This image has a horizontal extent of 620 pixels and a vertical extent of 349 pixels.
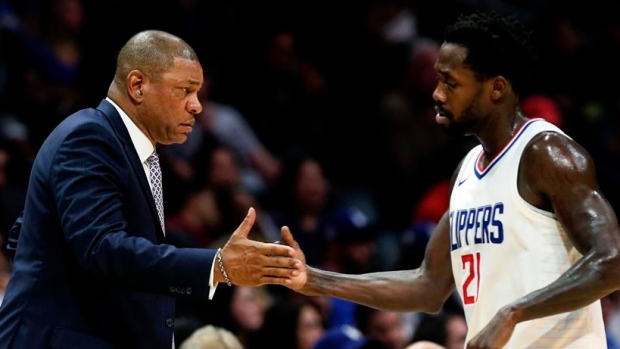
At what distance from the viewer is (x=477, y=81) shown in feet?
18.2

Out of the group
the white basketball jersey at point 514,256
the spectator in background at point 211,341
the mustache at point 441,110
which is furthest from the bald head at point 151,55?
the spectator in background at point 211,341

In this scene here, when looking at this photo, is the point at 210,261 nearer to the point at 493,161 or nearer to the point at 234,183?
the point at 493,161

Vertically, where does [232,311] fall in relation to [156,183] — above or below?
below

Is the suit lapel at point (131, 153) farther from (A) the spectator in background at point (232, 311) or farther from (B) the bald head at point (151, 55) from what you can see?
(A) the spectator in background at point (232, 311)

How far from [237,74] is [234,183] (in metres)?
1.71

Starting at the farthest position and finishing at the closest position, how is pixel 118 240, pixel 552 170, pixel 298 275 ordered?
pixel 552 170 < pixel 298 275 < pixel 118 240

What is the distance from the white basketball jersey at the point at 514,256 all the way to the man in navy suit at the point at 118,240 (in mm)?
1091

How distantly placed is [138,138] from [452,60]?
1.58 meters

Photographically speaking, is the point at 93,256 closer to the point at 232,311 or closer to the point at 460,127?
the point at 460,127

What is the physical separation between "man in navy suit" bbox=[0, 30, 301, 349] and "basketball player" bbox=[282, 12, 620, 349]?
579 mm

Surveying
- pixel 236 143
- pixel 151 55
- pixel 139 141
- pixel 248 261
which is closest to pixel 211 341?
pixel 139 141

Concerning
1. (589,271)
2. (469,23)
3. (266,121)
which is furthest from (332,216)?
(589,271)

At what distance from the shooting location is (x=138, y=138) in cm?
491

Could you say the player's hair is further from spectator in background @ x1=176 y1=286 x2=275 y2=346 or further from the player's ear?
spectator in background @ x1=176 y1=286 x2=275 y2=346
